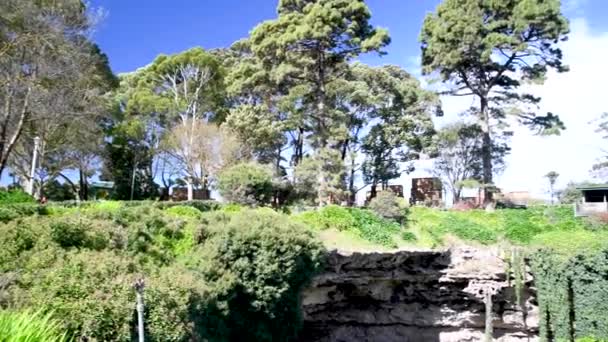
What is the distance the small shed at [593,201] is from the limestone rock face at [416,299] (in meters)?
6.58

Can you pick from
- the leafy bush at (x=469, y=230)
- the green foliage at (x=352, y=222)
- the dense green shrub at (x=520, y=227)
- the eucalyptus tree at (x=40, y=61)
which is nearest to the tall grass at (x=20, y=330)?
the eucalyptus tree at (x=40, y=61)

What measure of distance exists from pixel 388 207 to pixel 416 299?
405cm

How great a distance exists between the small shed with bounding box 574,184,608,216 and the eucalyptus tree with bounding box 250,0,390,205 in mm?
12101

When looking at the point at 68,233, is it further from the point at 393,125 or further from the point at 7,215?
the point at 393,125

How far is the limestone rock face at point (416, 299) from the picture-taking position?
17.7 metres

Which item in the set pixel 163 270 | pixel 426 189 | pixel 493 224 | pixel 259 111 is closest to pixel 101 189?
pixel 259 111

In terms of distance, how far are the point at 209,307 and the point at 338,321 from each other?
10.3m

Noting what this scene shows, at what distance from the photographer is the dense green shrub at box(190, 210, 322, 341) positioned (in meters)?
11.7

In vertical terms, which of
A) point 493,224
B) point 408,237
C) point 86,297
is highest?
point 493,224

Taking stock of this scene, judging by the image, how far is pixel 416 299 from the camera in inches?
768

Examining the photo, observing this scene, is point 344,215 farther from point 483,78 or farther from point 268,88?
point 483,78

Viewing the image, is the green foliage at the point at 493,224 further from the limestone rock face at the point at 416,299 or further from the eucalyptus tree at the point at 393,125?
the eucalyptus tree at the point at 393,125

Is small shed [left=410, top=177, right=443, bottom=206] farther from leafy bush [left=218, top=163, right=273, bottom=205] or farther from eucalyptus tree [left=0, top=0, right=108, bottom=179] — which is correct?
eucalyptus tree [left=0, top=0, right=108, bottom=179]

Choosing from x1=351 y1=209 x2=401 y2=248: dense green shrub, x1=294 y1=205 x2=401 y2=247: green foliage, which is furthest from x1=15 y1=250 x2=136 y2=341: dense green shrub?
x1=351 y1=209 x2=401 y2=248: dense green shrub
